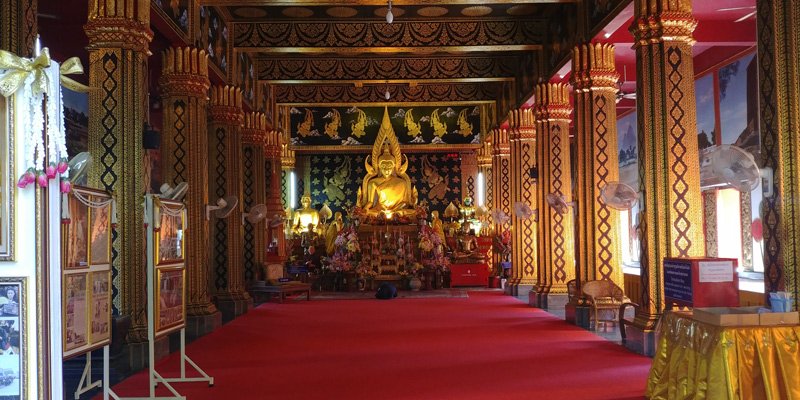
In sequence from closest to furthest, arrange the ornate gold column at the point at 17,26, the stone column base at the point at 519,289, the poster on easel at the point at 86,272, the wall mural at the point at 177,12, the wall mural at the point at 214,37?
the poster on easel at the point at 86,272 → the ornate gold column at the point at 17,26 → the wall mural at the point at 177,12 → the wall mural at the point at 214,37 → the stone column base at the point at 519,289

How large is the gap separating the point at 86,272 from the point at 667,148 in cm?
616

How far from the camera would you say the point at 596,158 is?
11.3 meters

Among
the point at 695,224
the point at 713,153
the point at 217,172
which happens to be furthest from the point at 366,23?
the point at 713,153

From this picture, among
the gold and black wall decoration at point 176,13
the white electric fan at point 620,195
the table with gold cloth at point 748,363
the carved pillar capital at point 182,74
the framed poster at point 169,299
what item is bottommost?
the table with gold cloth at point 748,363

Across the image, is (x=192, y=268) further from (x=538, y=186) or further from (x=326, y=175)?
(x=326, y=175)

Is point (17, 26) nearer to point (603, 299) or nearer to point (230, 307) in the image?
point (603, 299)

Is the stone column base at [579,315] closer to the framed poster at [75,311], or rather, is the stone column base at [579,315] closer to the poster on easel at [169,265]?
the poster on easel at [169,265]

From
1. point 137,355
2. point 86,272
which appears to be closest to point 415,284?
point 137,355

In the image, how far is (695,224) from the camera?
8539 millimetres

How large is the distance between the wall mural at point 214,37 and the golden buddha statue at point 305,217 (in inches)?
379

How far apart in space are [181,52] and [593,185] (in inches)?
246

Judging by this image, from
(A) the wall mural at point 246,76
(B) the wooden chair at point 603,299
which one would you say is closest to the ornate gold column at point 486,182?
(A) the wall mural at point 246,76

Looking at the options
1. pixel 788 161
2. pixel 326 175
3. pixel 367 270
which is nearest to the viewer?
pixel 788 161

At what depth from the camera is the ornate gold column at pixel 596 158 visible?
11.2m
